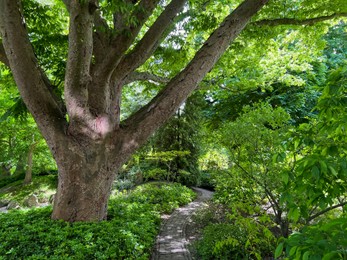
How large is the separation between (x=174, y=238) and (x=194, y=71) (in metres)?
3.39

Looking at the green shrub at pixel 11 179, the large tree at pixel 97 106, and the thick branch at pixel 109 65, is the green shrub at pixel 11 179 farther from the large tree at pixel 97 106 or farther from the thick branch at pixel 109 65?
the thick branch at pixel 109 65

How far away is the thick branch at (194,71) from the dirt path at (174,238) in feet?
7.06

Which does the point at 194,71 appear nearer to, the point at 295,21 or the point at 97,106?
the point at 97,106

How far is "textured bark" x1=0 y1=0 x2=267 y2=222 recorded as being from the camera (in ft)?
11.2

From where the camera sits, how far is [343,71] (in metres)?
1.35

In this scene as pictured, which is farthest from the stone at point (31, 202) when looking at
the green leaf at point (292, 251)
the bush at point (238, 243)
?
the green leaf at point (292, 251)

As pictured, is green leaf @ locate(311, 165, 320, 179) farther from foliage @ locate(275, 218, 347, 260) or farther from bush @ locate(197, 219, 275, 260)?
bush @ locate(197, 219, 275, 260)

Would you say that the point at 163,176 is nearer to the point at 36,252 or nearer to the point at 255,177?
the point at 255,177

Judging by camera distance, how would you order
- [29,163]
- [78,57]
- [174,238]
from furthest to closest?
[29,163], [174,238], [78,57]

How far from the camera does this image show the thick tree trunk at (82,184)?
11.6 ft

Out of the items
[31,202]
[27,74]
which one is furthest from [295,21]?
[31,202]

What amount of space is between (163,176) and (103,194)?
795 cm

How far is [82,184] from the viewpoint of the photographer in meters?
3.54

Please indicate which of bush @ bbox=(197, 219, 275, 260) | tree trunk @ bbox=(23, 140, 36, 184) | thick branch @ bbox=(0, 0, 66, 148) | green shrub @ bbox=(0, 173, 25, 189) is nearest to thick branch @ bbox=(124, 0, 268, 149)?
thick branch @ bbox=(0, 0, 66, 148)
